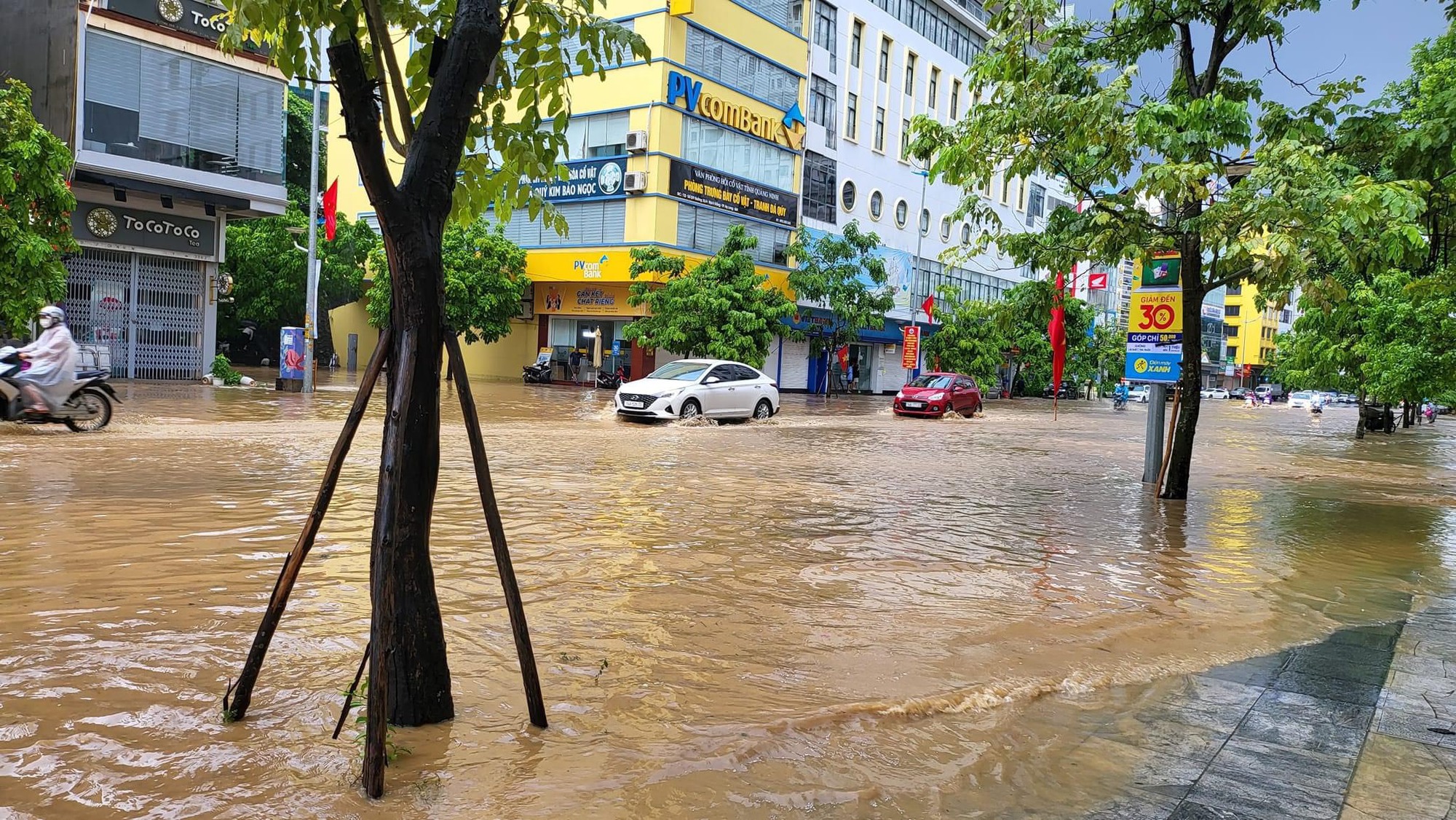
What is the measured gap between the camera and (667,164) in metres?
38.8

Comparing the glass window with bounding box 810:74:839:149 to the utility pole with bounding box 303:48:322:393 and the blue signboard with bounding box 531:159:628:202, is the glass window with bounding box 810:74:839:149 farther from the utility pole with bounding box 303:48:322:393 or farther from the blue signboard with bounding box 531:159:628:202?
the utility pole with bounding box 303:48:322:393

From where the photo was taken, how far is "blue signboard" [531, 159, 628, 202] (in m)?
39.6

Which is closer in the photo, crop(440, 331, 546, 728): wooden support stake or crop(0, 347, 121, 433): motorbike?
crop(440, 331, 546, 728): wooden support stake

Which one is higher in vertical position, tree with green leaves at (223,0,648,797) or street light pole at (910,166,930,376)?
street light pole at (910,166,930,376)

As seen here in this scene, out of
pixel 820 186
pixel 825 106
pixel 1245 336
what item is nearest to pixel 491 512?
pixel 820 186

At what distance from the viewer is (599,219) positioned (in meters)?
40.5

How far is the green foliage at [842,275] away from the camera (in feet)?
140

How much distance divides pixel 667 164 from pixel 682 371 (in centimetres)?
1733

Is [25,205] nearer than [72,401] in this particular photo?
No

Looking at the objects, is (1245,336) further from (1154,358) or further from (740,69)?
(1154,358)

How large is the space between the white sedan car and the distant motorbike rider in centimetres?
1118

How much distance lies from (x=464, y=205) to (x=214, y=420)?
14.4 meters

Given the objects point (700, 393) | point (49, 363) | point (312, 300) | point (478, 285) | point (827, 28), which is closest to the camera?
point (49, 363)

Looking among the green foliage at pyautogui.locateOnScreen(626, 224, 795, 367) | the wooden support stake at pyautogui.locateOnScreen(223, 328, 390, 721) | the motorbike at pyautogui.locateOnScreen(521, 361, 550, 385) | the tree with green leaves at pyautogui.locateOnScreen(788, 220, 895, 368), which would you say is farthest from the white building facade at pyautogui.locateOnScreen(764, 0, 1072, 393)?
the wooden support stake at pyautogui.locateOnScreen(223, 328, 390, 721)
